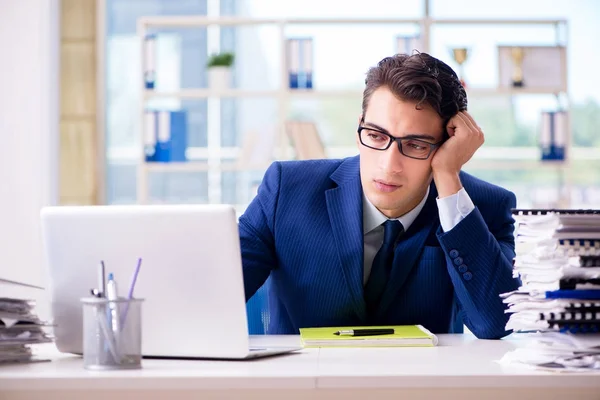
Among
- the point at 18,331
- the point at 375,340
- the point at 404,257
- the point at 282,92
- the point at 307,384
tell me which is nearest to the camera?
the point at 307,384

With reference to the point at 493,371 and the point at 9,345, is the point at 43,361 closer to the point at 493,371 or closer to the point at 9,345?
the point at 9,345

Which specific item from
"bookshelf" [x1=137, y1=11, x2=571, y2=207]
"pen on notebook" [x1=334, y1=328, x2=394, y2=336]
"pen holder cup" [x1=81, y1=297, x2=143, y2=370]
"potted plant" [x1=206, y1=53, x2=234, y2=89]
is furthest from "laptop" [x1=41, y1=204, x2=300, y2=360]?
"potted plant" [x1=206, y1=53, x2=234, y2=89]

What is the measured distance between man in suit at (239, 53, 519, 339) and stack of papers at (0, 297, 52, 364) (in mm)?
598

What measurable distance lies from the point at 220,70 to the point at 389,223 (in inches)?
119

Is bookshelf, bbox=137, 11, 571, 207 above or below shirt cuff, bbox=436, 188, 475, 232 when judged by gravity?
above

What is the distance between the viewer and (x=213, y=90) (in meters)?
4.93

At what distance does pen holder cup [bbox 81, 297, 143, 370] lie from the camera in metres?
1.38

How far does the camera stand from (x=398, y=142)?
6.50ft

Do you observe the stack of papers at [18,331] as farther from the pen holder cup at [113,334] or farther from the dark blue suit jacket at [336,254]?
the dark blue suit jacket at [336,254]

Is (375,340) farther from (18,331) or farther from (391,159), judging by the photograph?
(18,331)

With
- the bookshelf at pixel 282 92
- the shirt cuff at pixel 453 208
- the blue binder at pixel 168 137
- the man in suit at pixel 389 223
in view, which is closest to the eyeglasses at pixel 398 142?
the man in suit at pixel 389 223

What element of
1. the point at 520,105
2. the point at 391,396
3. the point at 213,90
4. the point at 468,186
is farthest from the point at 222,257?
the point at 520,105

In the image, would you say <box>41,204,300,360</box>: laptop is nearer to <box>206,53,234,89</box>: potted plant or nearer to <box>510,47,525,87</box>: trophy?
<box>206,53,234,89</box>: potted plant

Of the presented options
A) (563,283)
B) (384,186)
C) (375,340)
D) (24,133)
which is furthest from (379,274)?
(24,133)
